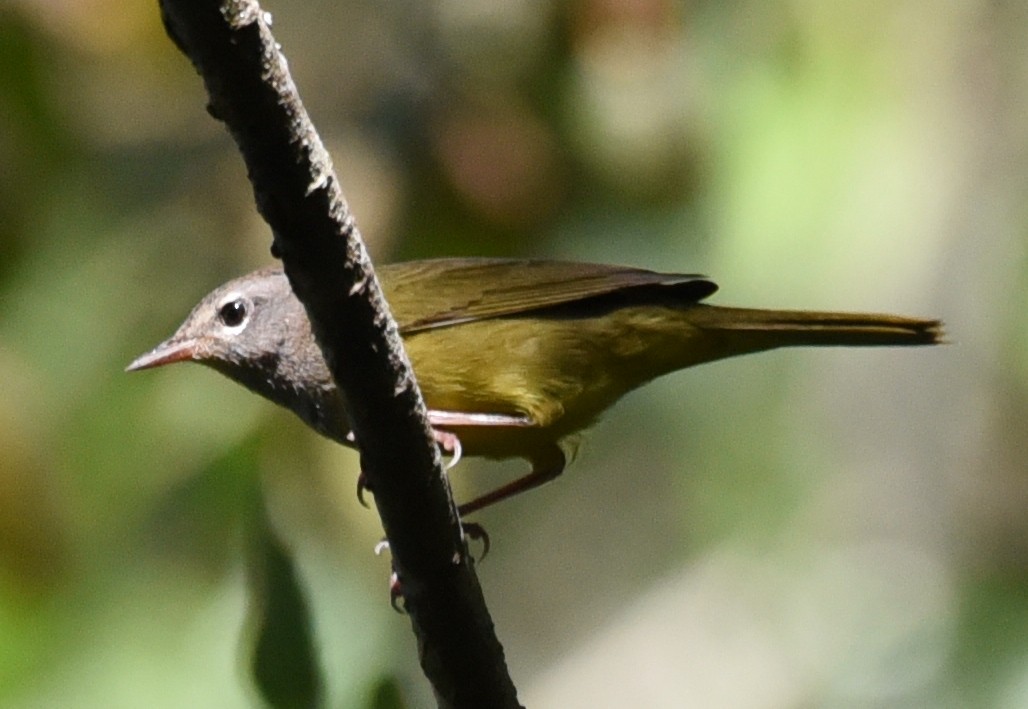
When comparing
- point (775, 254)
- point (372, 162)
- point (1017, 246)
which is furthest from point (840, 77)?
point (372, 162)

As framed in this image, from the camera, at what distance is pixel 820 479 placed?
625cm

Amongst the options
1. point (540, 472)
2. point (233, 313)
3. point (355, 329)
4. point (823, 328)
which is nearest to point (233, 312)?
point (233, 313)

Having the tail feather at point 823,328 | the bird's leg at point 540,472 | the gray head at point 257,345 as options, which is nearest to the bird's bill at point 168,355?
the gray head at point 257,345

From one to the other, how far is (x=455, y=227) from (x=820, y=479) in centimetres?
234

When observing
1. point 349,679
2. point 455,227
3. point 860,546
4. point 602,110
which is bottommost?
point 860,546

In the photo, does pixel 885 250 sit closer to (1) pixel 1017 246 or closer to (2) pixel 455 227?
(1) pixel 1017 246

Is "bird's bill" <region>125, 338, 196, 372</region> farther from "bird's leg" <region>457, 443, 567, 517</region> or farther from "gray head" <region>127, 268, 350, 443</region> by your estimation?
"bird's leg" <region>457, 443, 567, 517</region>

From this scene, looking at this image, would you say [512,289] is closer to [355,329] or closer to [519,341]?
[519,341]

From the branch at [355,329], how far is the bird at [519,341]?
957mm

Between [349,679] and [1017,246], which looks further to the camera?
[1017,246]

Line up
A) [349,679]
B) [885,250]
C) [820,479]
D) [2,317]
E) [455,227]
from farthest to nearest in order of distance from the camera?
[820,479], [885,250], [455,227], [2,317], [349,679]

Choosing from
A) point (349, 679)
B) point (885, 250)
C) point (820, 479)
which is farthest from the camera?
point (820, 479)

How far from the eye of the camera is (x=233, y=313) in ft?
13.5

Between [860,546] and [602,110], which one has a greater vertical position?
[602,110]
